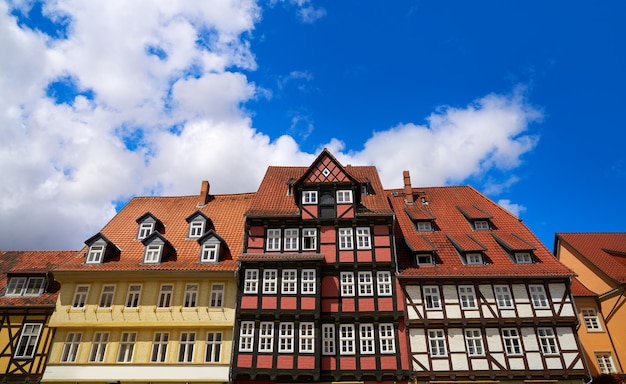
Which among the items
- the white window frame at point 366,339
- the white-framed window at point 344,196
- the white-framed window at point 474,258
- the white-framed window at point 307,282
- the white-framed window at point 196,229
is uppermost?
the white-framed window at point 344,196

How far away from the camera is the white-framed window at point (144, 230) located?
26078 millimetres

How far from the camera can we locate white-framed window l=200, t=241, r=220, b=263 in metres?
23.5

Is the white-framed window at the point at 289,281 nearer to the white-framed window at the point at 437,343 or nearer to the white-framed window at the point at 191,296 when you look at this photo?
the white-framed window at the point at 191,296

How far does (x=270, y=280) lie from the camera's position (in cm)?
2269

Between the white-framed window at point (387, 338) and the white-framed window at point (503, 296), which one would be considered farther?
the white-framed window at point (503, 296)

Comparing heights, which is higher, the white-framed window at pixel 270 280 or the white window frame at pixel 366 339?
the white-framed window at pixel 270 280

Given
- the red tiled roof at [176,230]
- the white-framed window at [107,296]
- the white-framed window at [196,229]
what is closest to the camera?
the white-framed window at [107,296]

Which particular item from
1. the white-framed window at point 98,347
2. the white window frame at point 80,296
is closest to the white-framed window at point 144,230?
the white window frame at point 80,296

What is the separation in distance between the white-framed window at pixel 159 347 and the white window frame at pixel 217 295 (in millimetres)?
3029

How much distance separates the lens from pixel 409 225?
26953mm

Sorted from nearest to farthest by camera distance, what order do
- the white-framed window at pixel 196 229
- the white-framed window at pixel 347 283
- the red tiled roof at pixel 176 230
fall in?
the white-framed window at pixel 347 283 < the red tiled roof at pixel 176 230 < the white-framed window at pixel 196 229

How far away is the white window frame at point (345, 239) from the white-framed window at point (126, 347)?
13.2 metres

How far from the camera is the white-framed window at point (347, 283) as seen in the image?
2266cm

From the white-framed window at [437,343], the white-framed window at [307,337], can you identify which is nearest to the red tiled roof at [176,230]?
the white-framed window at [307,337]
